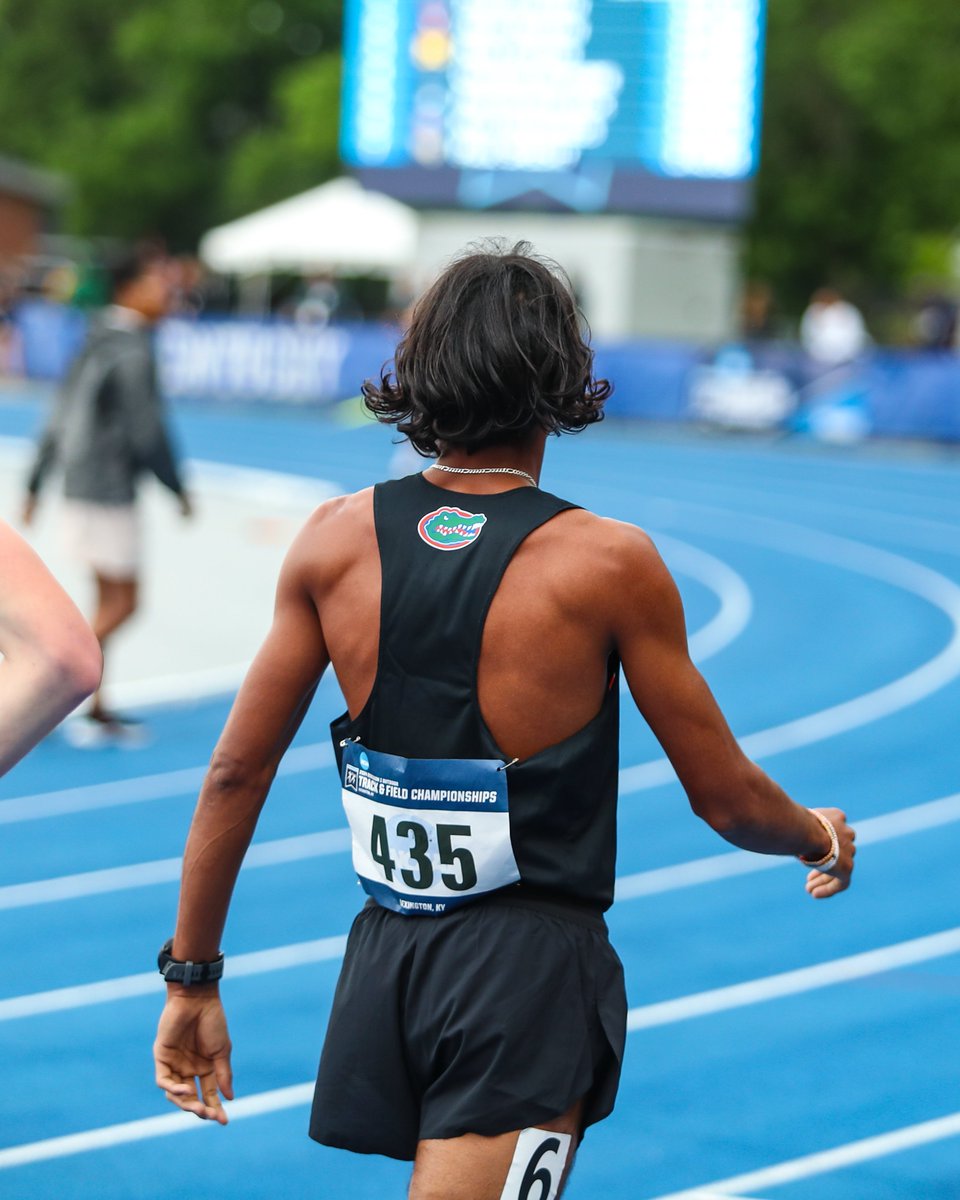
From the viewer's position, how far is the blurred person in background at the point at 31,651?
2156 mm

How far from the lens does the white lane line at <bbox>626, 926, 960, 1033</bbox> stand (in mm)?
5329

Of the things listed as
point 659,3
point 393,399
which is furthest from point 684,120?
point 393,399

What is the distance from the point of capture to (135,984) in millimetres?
5484

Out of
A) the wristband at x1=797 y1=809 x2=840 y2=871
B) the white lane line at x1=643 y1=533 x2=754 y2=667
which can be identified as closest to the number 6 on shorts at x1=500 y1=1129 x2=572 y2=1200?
the wristband at x1=797 y1=809 x2=840 y2=871

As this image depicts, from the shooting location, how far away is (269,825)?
7.21 m

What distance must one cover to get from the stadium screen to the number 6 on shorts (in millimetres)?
28268

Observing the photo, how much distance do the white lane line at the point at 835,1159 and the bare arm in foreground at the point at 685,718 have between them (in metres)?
1.55

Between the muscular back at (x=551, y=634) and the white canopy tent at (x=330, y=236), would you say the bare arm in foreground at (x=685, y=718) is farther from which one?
the white canopy tent at (x=330, y=236)

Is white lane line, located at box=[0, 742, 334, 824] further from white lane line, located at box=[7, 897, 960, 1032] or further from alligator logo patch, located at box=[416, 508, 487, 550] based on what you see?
alligator logo patch, located at box=[416, 508, 487, 550]

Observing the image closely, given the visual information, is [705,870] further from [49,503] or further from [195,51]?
[195,51]

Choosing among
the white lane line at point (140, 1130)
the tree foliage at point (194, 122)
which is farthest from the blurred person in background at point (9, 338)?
the white lane line at point (140, 1130)

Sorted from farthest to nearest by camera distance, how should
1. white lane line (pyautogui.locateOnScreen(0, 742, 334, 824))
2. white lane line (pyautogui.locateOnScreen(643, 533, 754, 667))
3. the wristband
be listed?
1. white lane line (pyautogui.locateOnScreen(643, 533, 754, 667))
2. white lane line (pyautogui.locateOnScreen(0, 742, 334, 824))
3. the wristband

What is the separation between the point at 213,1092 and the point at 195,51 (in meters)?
64.9

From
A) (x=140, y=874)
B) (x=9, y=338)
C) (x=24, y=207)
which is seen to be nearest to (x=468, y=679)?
(x=140, y=874)
